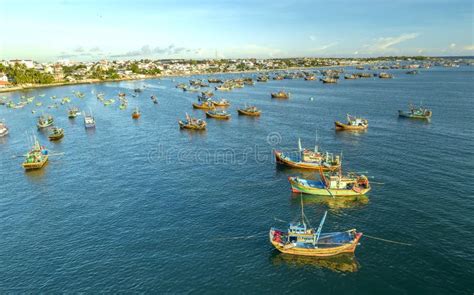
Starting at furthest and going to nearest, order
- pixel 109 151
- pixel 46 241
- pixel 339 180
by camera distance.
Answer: pixel 109 151
pixel 339 180
pixel 46 241

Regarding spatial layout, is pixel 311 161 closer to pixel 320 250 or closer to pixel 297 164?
pixel 297 164

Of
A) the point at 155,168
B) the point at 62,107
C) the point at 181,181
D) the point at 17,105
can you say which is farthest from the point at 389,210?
the point at 17,105

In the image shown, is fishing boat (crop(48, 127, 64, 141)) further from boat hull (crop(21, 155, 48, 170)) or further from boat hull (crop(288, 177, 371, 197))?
boat hull (crop(288, 177, 371, 197))

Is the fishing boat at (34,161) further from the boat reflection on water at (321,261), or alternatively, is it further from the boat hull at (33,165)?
the boat reflection on water at (321,261)

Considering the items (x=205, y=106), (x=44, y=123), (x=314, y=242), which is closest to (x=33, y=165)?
(x=44, y=123)

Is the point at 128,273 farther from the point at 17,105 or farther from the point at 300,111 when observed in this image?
the point at 17,105

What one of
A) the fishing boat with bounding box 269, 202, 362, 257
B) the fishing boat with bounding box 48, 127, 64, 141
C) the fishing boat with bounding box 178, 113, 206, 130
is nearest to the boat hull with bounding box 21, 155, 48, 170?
the fishing boat with bounding box 48, 127, 64, 141
